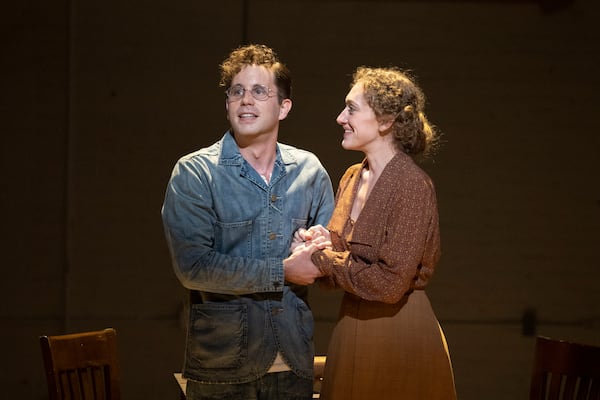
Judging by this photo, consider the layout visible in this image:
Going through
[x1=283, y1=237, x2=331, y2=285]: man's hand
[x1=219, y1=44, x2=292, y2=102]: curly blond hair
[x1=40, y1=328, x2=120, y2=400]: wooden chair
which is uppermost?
[x1=219, y1=44, x2=292, y2=102]: curly blond hair

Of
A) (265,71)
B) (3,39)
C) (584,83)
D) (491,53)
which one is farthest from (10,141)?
(584,83)

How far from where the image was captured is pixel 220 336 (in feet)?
10.1

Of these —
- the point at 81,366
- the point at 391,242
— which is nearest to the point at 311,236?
the point at 391,242

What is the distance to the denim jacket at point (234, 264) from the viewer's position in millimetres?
3062

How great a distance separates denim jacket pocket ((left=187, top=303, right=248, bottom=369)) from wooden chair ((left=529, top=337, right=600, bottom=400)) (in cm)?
113

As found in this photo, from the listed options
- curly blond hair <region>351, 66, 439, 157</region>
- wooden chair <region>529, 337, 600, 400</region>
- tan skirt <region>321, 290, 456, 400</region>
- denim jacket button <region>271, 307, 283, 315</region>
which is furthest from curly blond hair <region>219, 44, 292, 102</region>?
wooden chair <region>529, 337, 600, 400</region>

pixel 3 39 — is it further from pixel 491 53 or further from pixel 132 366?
pixel 491 53

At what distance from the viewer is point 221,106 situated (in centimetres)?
509

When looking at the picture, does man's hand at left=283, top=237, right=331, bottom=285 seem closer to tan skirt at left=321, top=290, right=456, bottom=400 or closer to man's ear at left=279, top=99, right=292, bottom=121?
tan skirt at left=321, top=290, right=456, bottom=400

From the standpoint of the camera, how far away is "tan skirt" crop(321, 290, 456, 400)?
2945 mm

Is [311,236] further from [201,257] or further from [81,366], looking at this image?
[81,366]

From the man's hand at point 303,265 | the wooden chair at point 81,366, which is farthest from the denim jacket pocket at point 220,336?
the wooden chair at point 81,366

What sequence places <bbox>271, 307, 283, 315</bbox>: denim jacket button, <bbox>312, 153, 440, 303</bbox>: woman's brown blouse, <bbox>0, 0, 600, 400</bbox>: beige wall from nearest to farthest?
<bbox>312, 153, 440, 303</bbox>: woman's brown blouse
<bbox>271, 307, 283, 315</bbox>: denim jacket button
<bbox>0, 0, 600, 400</bbox>: beige wall

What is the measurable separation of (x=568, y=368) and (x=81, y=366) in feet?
5.75
